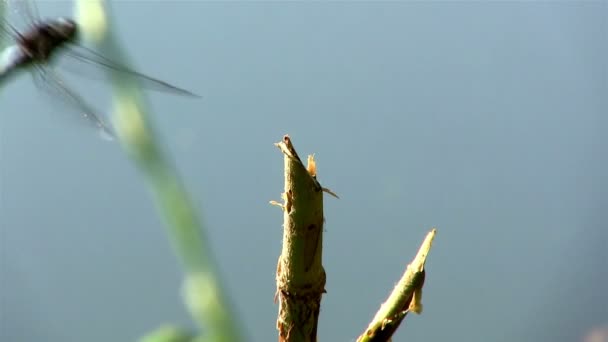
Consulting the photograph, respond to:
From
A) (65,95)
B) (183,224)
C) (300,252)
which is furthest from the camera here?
(65,95)

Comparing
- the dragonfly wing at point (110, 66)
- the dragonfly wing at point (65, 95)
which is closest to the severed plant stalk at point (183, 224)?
the dragonfly wing at point (110, 66)

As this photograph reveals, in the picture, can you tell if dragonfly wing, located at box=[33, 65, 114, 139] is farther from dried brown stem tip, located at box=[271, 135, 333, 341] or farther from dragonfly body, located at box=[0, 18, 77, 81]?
dried brown stem tip, located at box=[271, 135, 333, 341]

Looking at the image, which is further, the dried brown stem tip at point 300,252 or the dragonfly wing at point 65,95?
the dragonfly wing at point 65,95

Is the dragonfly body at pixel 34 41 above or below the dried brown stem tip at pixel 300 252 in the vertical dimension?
above

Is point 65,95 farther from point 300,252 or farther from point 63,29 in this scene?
point 300,252

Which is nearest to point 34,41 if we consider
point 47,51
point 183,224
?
point 47,51

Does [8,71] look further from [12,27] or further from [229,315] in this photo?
[229,315]

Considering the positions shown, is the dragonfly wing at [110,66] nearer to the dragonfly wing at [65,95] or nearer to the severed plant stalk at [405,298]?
the dragonfly wing at [65,95]

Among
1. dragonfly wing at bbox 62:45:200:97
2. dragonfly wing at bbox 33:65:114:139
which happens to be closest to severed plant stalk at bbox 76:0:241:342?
dragonfly wing at bbox 62:45:200:97
